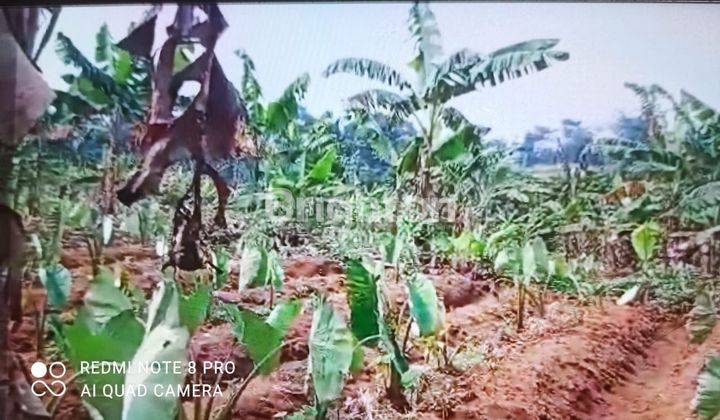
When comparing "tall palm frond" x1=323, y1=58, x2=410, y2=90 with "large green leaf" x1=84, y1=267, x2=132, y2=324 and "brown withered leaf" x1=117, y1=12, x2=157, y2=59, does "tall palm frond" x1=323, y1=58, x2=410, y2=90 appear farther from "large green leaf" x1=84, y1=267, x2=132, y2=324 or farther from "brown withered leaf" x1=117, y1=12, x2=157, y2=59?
"large green leaf" x1=84, y1=267, x2=132, y2=324

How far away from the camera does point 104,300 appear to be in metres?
1.75

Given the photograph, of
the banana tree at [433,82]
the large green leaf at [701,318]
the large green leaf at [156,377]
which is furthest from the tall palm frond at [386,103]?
the large green leaf at [701,318]

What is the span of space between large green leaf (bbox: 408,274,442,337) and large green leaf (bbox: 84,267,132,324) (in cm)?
51

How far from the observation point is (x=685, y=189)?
1786mm

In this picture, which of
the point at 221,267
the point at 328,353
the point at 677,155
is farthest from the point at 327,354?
the point at 677,155

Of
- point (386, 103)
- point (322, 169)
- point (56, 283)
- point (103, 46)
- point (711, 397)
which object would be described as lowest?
point (711, 397)

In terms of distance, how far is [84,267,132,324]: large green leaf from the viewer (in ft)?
5.73

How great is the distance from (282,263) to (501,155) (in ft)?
1.45

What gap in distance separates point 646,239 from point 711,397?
0.31 metres

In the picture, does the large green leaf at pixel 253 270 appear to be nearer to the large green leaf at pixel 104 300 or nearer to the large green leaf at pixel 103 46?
the large green leaf at pixel 104 300

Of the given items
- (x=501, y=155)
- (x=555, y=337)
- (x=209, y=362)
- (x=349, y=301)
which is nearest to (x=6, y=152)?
(x=209, y=362)

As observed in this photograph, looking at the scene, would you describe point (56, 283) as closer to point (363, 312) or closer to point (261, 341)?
point (261, 341)

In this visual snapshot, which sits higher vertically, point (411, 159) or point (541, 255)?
point (411, 159)

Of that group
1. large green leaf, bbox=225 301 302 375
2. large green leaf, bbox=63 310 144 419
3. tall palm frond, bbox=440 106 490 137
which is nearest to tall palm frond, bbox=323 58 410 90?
tall palm frond, bbox=440 106 490 137
